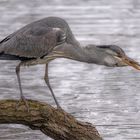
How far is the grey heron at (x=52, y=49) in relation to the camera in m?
3.12

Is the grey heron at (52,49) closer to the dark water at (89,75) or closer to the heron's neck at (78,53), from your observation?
the heron's neck at (78,53)

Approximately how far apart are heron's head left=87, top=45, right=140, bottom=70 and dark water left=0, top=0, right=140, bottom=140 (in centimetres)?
70

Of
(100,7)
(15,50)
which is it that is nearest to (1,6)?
(100,7)

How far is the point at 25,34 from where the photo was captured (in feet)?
10.5

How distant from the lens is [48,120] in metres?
3.19

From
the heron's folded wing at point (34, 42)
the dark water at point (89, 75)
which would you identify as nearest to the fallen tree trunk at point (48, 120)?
the heron's folded wing at point (34, 42)

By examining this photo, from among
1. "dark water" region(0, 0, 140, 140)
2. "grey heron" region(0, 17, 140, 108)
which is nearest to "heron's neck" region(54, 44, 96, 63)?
"grey heron" region(0, 17, 140, 108)

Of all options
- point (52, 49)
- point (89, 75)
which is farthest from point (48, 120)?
point (89, 75)

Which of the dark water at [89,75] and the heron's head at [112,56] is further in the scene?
the dark water at [89,75]

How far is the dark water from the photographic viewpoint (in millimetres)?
3881

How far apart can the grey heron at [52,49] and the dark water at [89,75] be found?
66 centimetres

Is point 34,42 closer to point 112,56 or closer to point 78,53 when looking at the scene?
point 78,53

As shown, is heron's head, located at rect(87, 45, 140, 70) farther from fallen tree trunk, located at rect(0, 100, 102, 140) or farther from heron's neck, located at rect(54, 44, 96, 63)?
fallen tree trunk, located at rect(0, 100, 102, 140)

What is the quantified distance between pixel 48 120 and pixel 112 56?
41cm
